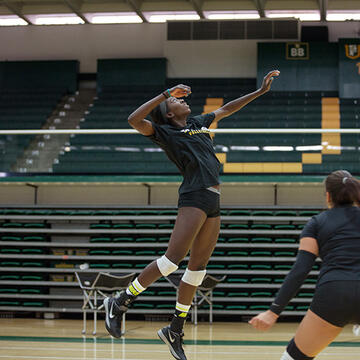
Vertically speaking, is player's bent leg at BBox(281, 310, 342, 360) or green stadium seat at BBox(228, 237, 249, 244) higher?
player's bent leg at BBox(281, 310, 342, 360)

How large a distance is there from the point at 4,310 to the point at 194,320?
3.84m

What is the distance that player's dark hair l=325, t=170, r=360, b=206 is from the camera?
3064 millimetres

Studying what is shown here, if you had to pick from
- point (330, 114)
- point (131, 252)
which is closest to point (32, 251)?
point (131, 252)

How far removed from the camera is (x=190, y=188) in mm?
4055

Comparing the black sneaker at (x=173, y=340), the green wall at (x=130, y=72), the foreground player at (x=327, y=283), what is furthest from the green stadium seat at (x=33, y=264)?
the foreground player at (x=327, y=283)

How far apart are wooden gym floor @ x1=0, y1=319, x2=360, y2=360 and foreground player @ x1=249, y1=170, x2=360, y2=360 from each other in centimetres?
388

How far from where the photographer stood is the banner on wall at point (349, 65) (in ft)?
55.2

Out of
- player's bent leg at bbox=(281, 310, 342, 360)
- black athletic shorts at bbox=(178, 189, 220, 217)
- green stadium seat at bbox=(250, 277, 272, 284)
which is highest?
black athletic shorts at bbox=(178, 189, 220, 217)

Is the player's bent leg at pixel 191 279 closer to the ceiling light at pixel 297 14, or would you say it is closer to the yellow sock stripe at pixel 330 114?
the yellow sock stripe at pixel 330 114

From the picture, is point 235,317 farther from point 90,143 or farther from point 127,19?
→ point 127,19

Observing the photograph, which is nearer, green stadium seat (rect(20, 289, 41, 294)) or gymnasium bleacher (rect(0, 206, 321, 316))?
gymnasium bleacher (rect(0, 206, 321, 316))

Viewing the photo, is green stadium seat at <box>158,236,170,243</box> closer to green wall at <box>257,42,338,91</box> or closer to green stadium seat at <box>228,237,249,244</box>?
green stadium seat at <box>228,237,249,244</box>

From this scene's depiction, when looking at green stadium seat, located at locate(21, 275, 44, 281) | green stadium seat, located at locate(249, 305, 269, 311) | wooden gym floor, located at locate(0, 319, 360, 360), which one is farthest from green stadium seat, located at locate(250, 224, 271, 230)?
green stadium seat, located at locate(21, 275, 44, 281)

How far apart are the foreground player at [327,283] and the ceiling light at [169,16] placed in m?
15.6
